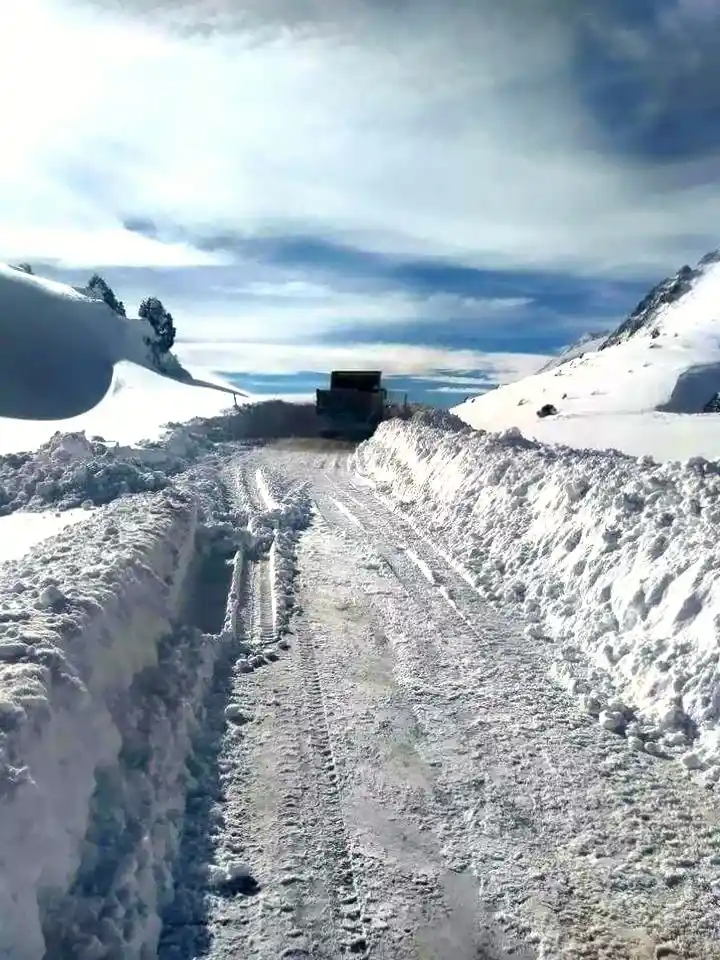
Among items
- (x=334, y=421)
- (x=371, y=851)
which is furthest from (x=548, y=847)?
(x=334, y=421)

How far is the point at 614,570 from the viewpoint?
29.3 ft

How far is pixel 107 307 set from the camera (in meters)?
83.4

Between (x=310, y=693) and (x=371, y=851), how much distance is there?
2.38m

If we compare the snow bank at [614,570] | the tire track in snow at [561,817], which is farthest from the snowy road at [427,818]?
the snow bank at [614,570]

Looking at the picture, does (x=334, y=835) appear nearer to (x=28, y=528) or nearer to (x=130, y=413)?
(x=28, y=528)

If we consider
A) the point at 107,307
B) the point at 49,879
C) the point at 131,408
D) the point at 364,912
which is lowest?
the point at 364,912

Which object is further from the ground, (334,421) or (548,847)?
(334,421)

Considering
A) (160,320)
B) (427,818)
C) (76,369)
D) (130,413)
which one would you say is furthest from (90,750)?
(160,320)

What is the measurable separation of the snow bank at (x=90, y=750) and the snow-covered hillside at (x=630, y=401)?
17812 mm

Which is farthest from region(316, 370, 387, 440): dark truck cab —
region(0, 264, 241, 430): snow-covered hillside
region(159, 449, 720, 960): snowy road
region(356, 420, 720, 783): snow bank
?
region(159, 449, 720, 960): snowy road

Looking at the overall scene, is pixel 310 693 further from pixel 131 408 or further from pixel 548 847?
pixel 131 408

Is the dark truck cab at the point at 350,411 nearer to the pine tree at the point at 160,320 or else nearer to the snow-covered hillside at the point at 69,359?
the snow-covered hillside at the point at 69,359

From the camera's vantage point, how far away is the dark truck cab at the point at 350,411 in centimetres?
3712

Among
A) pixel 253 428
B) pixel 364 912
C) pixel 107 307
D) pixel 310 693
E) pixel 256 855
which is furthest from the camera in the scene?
pixel 107 307
